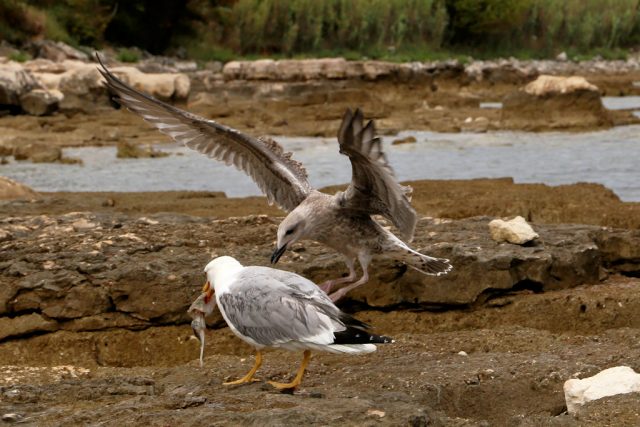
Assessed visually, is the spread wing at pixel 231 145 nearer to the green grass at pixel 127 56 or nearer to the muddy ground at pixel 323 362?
the muddy ground at pixel 323 362

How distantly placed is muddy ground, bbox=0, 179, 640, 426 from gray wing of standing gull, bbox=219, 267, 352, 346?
10.9 inches

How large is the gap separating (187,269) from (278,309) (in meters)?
2.00

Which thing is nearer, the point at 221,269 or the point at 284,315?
the point at 284,315

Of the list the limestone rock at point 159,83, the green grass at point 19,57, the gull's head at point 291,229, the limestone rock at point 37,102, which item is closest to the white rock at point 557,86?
the limestone rock at point 159,83

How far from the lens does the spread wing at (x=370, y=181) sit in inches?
210

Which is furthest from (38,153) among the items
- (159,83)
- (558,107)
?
(558,107)

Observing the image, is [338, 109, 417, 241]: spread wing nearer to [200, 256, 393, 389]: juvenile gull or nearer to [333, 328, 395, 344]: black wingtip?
[200, 256, 393, 389]: juvenile gull

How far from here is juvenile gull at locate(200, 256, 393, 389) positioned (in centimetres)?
456

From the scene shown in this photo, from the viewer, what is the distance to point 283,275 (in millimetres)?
4941

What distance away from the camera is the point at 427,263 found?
20.0 ft

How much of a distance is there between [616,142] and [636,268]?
1344 centimetres

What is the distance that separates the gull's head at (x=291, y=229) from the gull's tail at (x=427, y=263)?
0.58 m

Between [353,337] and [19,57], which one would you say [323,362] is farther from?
[19,57]

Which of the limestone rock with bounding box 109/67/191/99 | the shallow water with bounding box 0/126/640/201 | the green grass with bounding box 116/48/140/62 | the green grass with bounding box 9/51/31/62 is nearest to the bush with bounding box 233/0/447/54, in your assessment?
the green grass with bounding box 116/48/140/62
